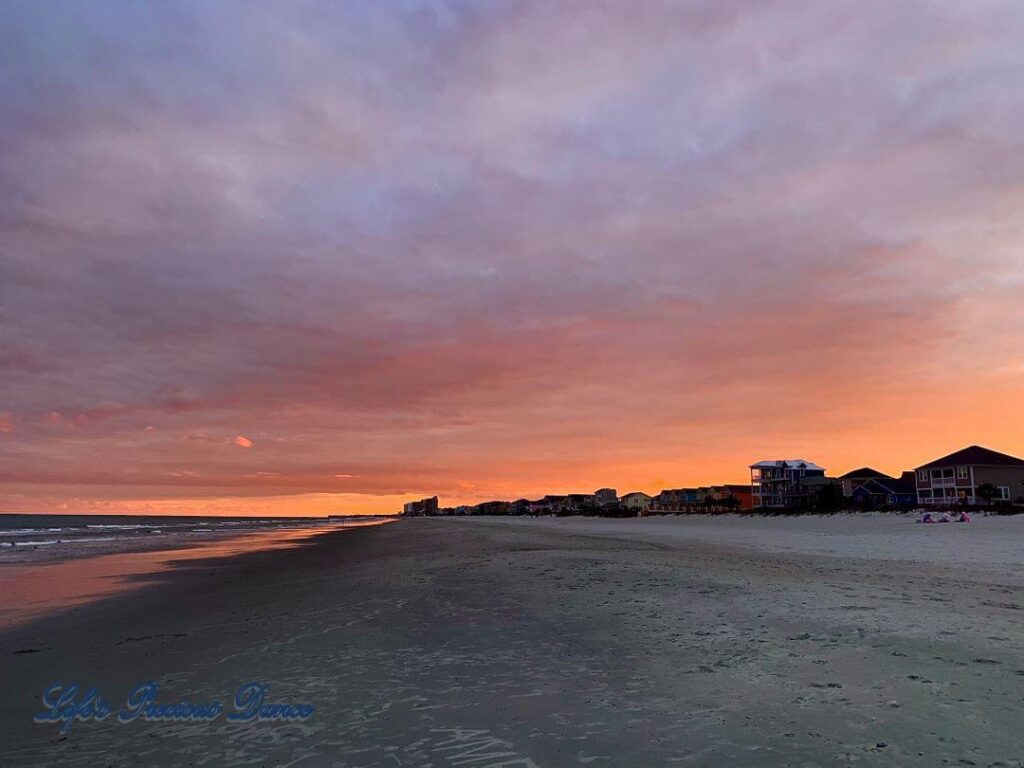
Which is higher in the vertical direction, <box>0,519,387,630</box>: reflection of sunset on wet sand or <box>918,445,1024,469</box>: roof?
<box>918,445,1024,469</box>: roof

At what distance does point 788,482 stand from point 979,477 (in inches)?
1655

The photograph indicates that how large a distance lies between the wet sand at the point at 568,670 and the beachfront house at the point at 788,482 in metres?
114

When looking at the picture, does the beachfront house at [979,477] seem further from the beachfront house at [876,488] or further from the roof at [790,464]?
the roof at [790,464]

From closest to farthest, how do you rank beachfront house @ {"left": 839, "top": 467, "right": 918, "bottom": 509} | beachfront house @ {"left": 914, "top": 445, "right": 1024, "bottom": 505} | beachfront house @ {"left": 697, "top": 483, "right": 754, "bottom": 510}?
beachfront house @ {"left": 914, "top": 445, "right": 1024, "bottom": 505}, beachfront house @ {"left": 839, "top": 467, "right": 918, "bottom": 509}, beachfront house @ {"left": 697, "top": 483, "right": 754, "bottom": 510}

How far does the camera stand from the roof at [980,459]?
86.0 m

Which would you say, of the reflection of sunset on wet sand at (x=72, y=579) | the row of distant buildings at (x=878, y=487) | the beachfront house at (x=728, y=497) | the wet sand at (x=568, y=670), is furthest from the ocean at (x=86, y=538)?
the beachfront house at (x=728, y=497)

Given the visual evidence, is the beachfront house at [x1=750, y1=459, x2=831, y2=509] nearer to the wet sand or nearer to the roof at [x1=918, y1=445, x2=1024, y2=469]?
the roof at [x1=918, y1=445, x2=1024, y2=469]

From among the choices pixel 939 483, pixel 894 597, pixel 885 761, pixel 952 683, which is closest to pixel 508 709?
pixel 885 761

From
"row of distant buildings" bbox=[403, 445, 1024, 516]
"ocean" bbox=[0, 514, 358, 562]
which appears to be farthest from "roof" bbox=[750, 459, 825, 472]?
"ocean" bbox=[0, 514, 358, 562]

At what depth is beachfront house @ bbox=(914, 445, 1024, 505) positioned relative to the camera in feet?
277

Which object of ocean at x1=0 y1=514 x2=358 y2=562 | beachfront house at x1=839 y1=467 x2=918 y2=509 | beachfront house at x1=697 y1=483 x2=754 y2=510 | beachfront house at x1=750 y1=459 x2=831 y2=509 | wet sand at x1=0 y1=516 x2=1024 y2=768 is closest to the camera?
wet sand at x1=0 y1=516 x2=1024 y2=768

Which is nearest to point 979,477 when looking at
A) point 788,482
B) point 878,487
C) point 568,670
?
point 878,487

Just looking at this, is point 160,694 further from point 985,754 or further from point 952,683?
point 952,683

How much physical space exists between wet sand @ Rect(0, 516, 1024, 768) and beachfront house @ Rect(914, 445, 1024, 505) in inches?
3188
